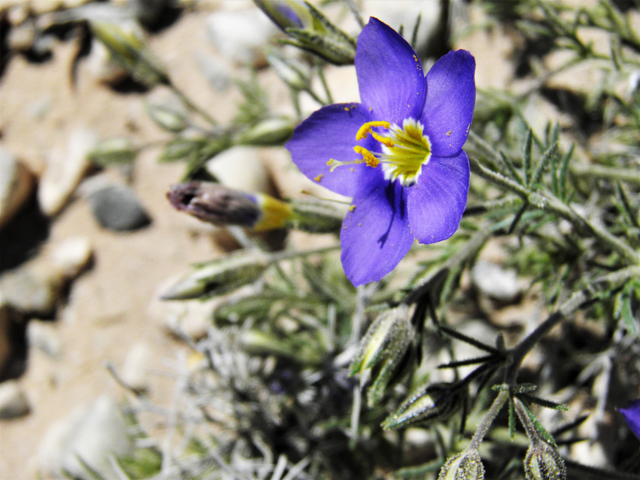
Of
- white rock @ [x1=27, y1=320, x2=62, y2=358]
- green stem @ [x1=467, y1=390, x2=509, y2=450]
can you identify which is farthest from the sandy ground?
green stem @ [x1=467, y1=390, x2=509, y2=450]

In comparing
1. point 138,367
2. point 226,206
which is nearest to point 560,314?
point 226,206

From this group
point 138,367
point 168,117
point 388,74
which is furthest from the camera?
point 138,367

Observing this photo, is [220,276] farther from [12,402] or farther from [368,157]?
[12,402]

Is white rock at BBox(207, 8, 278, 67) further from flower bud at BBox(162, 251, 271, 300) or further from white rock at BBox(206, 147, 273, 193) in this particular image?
flower bud at BBox(162, 251, 271, 300)

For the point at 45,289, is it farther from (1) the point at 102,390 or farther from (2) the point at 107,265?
(1) the point at 102,390

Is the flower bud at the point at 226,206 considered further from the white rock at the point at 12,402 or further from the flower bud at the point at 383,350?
the white rock at the point at 12,402

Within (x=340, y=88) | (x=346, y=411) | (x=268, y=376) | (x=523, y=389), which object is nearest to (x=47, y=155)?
(x=340, y=88)

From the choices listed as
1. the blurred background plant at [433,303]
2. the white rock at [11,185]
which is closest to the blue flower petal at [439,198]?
the blurred background plant at [433,303]
